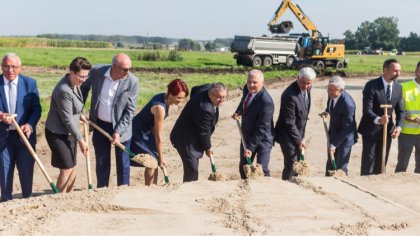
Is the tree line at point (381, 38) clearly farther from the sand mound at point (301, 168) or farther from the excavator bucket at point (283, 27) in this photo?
the sand mound at point (301, 168)

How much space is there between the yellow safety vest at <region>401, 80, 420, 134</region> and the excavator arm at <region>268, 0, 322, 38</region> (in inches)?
1113

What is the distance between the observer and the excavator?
32.6 meters

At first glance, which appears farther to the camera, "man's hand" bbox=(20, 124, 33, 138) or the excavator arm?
the excavator arm

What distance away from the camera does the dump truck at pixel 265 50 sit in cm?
3234

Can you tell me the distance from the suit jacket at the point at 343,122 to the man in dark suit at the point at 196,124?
4.93 ft

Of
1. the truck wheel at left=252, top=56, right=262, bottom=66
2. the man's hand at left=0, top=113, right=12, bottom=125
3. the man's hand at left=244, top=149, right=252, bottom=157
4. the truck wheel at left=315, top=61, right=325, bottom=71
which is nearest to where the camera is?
the man's hand at left=0, top=113, right=12, bottom=125

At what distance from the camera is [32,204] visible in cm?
489

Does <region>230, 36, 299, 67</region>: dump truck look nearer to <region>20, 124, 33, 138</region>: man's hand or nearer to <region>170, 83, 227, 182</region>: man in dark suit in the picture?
<region>170, 83, 227, 182</region>: man in dark suit

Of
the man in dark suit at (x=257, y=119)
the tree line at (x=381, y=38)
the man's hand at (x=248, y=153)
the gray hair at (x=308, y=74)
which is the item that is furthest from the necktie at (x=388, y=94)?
the tree line at (x=381, y=38)

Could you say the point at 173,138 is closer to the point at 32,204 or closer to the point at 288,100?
the point at 288,100

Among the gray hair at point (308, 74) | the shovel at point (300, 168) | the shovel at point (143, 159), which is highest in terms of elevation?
the gray hair at point (308, 74)

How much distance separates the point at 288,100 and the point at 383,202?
1693 millimetres

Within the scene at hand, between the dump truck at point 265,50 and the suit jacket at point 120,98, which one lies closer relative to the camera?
the suit jacket at point 120,98

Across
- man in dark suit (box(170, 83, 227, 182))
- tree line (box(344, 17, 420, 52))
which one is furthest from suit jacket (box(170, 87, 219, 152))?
tree line (box(344, 17, 420, 52))
